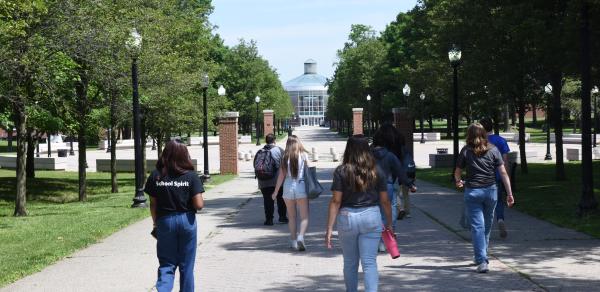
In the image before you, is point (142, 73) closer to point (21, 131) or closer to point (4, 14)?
point (21, 131)

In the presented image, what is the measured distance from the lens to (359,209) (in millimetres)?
6023

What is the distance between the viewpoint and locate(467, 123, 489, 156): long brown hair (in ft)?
27.1

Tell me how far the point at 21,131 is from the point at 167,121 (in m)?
10.8

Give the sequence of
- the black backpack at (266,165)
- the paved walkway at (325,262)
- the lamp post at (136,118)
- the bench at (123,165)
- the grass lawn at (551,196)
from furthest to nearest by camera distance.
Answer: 1. the bench at (123,165)
2. the lamp post at (136,118)
3. the grass lawn at (551,196)
4. the black backpack at (266,165)
5. the paved walkway at (325,262)

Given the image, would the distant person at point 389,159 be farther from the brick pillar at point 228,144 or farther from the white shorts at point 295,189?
the brick pillar at point 228,144

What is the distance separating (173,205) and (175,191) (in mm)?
112

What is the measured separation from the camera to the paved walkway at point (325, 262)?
760cm

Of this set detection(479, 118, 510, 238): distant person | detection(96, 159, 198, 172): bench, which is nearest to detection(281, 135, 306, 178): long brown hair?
detection(479, 118, 510, 238): distant person

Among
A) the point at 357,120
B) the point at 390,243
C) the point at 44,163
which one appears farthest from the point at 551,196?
the point at 357,120

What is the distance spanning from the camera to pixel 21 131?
56.7 feet

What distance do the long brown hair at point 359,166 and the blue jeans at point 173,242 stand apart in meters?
1.32

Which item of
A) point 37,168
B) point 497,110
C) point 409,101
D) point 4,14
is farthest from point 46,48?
point 409,101

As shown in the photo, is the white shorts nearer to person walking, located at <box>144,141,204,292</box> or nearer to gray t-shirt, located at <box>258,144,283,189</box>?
gray t-shirt, located at <box>258,144,283,189</box>

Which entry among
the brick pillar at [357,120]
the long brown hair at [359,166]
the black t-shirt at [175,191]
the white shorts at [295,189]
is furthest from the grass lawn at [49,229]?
the brick pillar at [357,120]
